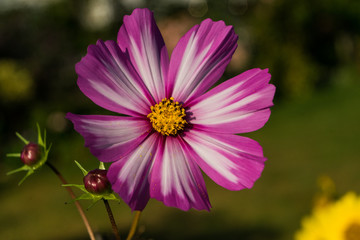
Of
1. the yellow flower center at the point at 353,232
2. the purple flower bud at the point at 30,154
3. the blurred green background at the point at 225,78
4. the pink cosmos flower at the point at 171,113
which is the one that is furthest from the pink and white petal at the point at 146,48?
the blurred green background at the point at 225,78

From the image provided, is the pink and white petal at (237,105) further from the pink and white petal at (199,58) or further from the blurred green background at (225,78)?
the blurred green background at (225,78)

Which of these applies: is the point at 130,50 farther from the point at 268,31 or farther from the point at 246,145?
the point at 268,31

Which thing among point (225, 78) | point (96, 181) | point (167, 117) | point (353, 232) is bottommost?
point (96, 181)

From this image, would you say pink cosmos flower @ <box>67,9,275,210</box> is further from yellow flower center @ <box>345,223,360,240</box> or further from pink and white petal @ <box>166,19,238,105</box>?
yellow flower center @ <box>345,223,360,240</box>

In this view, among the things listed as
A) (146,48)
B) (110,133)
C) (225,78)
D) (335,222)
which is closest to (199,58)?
(146,48)

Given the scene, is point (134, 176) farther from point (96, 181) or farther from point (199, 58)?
point (199, 58)

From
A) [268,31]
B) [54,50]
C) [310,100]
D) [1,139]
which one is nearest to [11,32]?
[54,50]

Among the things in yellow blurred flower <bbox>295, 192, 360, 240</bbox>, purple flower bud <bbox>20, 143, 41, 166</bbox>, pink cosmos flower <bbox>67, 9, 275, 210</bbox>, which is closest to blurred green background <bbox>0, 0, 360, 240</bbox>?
yellow blurred flower <bbox>295, 192, 360, 240</bbox>
